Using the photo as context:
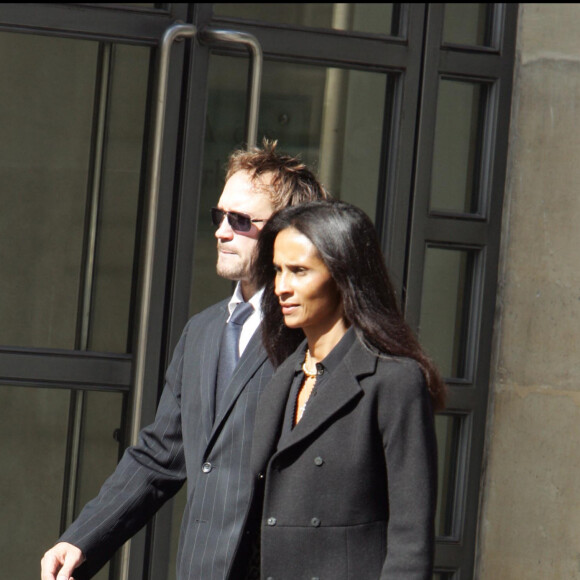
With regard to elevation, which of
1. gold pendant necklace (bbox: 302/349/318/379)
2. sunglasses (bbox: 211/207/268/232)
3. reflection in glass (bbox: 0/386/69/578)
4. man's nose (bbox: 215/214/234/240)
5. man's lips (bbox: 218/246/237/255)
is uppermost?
sunglasses (bbox: 211/207/268/232)

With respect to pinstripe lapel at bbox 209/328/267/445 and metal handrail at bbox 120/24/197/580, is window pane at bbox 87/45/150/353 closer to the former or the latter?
metal handrail at bbox 120/24/197/580

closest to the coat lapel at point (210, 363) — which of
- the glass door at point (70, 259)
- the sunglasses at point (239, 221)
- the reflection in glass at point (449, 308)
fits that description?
the sunglasses at point (239, 221)

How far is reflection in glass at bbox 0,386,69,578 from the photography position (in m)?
4.42

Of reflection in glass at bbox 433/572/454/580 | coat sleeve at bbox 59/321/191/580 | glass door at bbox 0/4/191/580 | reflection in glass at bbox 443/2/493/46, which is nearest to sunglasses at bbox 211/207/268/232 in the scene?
coat sleeve at bbox 59/321/191/580

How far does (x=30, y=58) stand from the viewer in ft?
14.3

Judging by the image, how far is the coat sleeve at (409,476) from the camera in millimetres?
2373

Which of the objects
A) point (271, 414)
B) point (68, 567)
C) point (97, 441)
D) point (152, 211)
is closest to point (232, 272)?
point (271, 414)

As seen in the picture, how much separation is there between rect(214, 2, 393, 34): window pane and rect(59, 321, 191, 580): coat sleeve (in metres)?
1.79

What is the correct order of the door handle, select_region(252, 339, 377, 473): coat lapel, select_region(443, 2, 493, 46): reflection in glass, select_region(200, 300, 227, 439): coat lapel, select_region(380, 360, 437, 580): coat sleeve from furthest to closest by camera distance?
1. select_region(443, 2, 493, 46): reflection in glass
2. the door handle
3. select_region(200, 300, 227, 439): coat lapel
4. select_region(252, 339, 377, 473): coat lapel
5. select_region(380, 360, 437, 580): coat sleeve

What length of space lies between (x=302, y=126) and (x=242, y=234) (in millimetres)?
1659

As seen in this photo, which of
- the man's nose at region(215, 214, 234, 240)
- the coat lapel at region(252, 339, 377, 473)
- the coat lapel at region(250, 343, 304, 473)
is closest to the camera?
the coat lapel at region(252, 339, 377, 473)

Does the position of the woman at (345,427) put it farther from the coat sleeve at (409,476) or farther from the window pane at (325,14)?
the window pane at (325,14)

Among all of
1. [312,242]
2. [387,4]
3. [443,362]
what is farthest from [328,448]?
[387,4]

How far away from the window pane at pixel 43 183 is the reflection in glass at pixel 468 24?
1.37 metres
